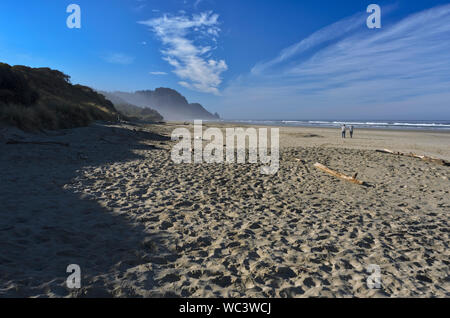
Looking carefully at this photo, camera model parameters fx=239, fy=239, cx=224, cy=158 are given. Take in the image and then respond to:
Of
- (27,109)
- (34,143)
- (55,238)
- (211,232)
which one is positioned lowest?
(211,232)

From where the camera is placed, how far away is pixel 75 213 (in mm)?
4664

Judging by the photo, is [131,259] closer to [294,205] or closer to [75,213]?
[75,213]

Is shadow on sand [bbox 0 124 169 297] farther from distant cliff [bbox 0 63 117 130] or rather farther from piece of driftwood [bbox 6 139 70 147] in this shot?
distant cliff [bbox 0 63 117 130]

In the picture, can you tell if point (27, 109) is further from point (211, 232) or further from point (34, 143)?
point (211, 232)

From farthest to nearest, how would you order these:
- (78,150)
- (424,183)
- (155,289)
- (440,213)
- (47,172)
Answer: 1. (78,150)
2. (424,183)
3. (47,172)
4. (440,213)
5. (155,289)

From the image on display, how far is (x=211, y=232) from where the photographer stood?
14.3 feet

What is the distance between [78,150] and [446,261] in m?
11.9

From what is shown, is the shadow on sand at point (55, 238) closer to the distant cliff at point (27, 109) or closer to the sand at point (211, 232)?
the sand at point (211, 232)

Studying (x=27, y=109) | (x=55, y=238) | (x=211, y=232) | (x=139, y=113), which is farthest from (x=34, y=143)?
(x=139, y=113)

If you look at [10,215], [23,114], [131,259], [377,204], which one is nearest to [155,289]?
[131,259]

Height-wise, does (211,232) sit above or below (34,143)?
below

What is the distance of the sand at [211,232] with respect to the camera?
2.95 meters

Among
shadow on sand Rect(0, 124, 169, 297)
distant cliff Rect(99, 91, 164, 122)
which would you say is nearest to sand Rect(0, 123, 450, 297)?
shadow on sand Rect(0, 124, 169, 297)
